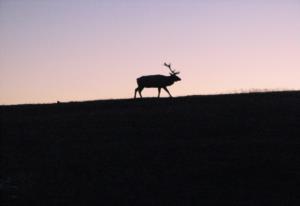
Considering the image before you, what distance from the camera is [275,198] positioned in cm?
1878

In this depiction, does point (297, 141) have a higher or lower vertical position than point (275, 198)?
higher

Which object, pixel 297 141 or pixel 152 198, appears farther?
pixel 297 141

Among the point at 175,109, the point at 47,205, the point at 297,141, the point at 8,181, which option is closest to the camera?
the point at 47,205

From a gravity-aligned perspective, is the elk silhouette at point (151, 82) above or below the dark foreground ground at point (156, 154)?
above

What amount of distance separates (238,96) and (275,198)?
16918mm

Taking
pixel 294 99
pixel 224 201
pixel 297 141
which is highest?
pixel 294 99

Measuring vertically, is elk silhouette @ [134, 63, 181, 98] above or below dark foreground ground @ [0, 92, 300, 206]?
above

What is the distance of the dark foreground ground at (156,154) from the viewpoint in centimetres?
1928

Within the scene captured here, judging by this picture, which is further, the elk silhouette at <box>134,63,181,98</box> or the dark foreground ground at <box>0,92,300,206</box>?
the elk silhouette at <box>134,63,181,98</box>

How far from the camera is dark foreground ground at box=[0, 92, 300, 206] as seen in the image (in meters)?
19.3

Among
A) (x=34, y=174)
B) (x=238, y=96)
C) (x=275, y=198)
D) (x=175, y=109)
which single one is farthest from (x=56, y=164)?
(x=238, y=96)

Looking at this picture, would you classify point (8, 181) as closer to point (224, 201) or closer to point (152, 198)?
point (152, 198)

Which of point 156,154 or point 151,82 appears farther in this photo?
point 151,82

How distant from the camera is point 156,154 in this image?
23172mm
